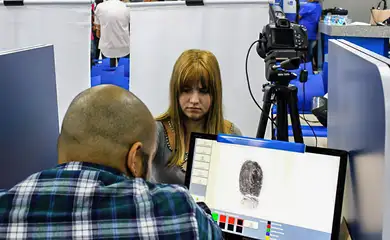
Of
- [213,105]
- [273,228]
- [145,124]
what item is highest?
[145,124]

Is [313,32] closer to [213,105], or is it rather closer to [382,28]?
[382,28]

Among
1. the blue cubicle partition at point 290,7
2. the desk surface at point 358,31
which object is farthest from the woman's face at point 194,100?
the blue cubicle partition at point 290,7

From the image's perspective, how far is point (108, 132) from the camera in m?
0.72

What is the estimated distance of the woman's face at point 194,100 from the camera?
146 centimetres

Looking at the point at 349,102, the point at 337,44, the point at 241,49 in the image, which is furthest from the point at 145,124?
the point at 241,49

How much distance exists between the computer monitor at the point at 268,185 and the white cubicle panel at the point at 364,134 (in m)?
0.05

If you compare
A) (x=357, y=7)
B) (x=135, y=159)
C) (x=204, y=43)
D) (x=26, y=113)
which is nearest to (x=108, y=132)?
(x=135, y=159)

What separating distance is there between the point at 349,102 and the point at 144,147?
0.49 meters

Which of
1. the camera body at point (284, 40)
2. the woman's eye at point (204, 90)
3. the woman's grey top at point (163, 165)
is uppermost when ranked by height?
the camera body at point (284, 40)

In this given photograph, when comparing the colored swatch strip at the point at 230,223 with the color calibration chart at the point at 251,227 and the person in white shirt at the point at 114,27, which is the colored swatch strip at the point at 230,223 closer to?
the color calibration chart at the point at 251,227

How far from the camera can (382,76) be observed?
2.32 ft

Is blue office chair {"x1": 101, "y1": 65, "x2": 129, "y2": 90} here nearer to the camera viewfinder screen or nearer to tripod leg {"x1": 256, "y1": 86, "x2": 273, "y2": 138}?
tripod leg {"x1": 256, "y1": 86, "x2": 273, "y2": 138}

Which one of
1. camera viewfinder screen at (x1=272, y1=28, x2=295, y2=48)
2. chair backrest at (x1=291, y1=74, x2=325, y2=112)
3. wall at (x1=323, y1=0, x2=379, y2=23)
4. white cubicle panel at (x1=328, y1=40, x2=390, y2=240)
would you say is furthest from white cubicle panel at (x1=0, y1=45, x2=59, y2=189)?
wall at (x1=323, y1=0, x2=379, y2=23)

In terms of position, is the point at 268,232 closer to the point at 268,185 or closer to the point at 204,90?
the point at 268,185
